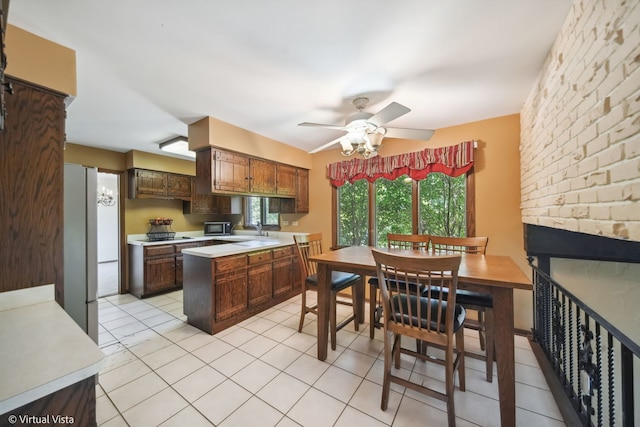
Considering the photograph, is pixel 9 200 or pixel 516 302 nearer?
pixel 9 200

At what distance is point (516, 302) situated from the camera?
2.74 m

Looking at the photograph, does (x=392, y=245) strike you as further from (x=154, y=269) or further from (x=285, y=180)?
(x=154, y=269)

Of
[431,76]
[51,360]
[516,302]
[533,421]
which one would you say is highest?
[431,76]

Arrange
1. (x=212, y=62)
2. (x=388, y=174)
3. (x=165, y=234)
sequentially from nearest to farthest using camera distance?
Result: (x=212, y=62), (x=388, y=174), (x=165, y=234)

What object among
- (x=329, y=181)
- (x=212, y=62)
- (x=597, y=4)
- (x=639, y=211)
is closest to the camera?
(x=639, y=211)

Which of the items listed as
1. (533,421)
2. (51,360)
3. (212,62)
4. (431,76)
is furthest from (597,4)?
(51,360)

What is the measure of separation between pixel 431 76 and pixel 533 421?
2526mm

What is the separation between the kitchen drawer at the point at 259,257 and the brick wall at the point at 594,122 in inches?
115

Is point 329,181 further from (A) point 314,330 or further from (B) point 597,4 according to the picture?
(B) point 597,4

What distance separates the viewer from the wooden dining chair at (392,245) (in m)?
2.40

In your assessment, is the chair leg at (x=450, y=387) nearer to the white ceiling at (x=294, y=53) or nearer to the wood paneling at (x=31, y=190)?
the white ceiling at (x=294, y=53)

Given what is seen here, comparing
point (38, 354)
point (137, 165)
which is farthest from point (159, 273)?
point (38, 354)

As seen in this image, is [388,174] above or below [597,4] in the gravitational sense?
below

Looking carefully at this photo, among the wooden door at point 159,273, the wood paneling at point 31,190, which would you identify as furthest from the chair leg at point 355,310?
the wooden door at point 159,273
